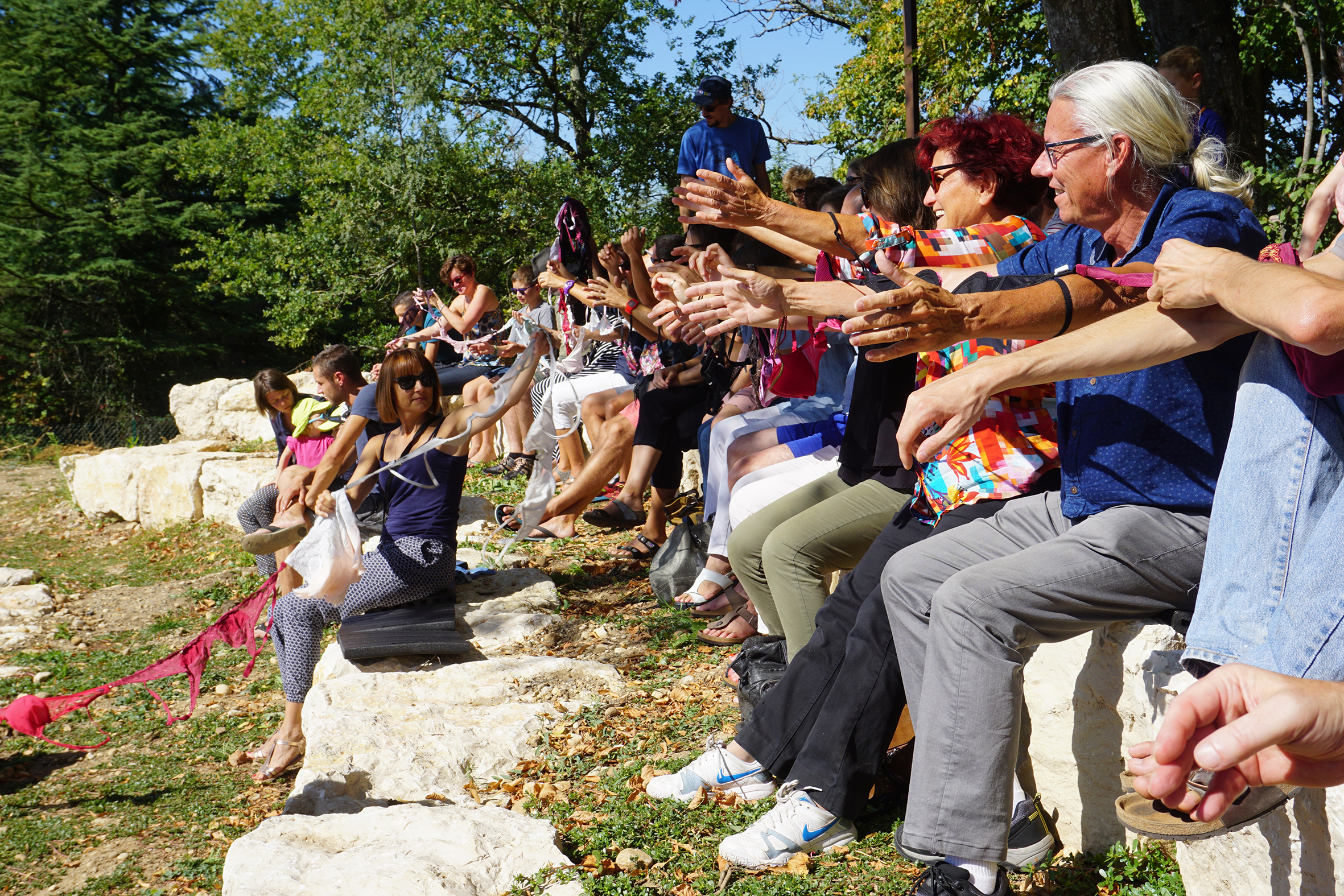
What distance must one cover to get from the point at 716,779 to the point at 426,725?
4.54ft

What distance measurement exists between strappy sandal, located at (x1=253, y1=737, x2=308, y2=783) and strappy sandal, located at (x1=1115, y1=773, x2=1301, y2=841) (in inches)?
146

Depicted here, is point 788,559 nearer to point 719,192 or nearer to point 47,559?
point 719,192

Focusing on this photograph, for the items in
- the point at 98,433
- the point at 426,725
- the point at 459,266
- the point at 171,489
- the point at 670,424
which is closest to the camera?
the point at 426,725

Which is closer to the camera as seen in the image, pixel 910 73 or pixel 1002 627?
pixel 1002 627

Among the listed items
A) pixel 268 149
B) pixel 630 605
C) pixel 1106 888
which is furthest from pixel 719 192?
pixel 268 149

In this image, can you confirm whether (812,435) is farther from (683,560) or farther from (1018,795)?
(1018,795)

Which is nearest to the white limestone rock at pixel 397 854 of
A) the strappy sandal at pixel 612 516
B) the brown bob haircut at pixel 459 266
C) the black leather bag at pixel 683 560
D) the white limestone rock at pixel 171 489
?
the black leather bag at pixel 683 560

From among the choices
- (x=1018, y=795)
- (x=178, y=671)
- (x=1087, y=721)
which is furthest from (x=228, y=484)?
(x=1087, y=721)

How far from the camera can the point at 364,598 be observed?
469 centimetres

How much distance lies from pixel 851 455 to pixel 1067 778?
1.24 metres

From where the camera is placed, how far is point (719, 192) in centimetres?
310

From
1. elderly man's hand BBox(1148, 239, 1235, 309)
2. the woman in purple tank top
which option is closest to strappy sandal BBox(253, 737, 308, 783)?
the woman in purple tank top

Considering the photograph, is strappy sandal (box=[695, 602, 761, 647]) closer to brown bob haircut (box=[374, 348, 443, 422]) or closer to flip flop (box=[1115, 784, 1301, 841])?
brown bob haircut (box=[374, 348, 443, 422])

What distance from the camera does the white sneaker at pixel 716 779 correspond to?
2.88 metres
